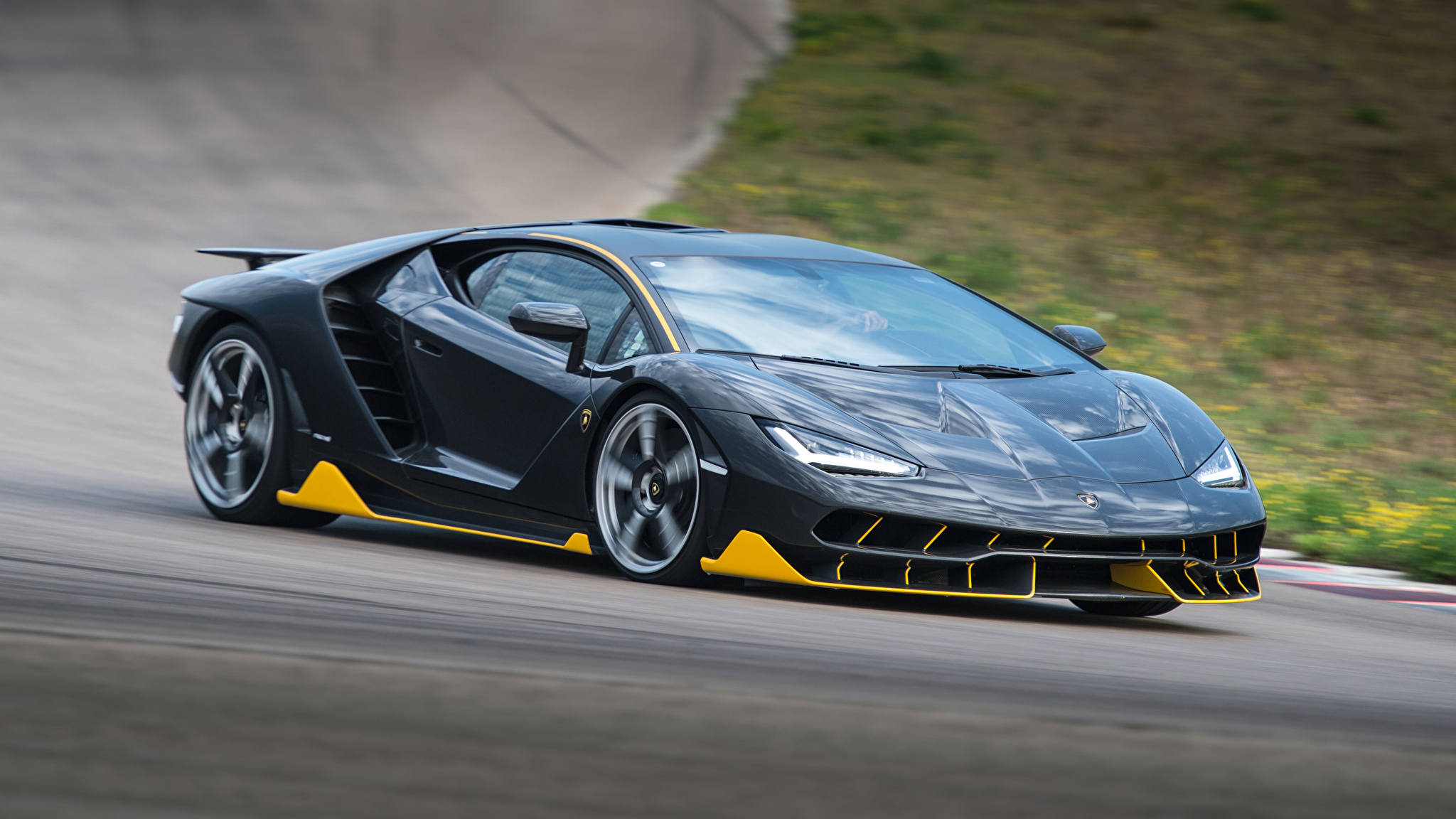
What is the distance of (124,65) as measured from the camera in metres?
18.8

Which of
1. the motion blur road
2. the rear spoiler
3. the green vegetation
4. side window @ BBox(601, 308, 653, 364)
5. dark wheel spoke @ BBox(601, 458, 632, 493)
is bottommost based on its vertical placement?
the motion blur road

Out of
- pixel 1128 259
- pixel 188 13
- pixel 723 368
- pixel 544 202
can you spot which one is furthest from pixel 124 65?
pixel 723 368

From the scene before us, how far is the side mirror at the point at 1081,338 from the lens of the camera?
21.9 feet

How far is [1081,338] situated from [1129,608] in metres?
1.18

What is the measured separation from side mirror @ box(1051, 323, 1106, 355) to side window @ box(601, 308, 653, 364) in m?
1.63

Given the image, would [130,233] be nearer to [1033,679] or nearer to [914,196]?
[914,196]

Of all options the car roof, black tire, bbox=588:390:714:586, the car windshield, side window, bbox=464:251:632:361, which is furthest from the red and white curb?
side window, bbox=464:251:632:361

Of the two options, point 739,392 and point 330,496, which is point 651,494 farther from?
point 330,496

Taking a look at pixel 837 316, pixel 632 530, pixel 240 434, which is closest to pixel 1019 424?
pixel 837 316

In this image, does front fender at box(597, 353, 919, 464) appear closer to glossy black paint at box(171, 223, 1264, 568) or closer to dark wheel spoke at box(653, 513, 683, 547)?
glossy black paint at box(171, 223, 1264, 568)

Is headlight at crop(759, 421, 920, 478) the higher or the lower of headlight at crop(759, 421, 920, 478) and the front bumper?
the higher

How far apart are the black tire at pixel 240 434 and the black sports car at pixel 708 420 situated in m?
0.01

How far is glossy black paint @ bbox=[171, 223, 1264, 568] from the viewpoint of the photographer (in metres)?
5.26

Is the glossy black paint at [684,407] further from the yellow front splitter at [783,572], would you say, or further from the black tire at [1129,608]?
the black tire at [1129,608]
